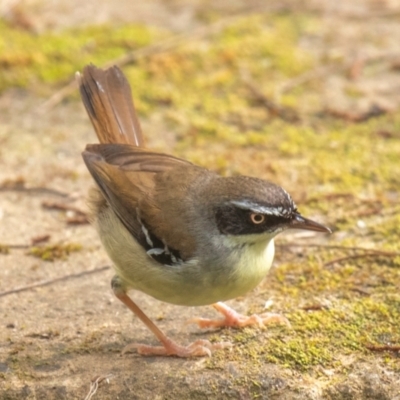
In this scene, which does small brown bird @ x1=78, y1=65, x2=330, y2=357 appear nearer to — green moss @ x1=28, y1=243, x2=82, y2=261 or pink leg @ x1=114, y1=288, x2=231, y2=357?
pink leg @ x1=114, y1=288, x2=231, y2=357

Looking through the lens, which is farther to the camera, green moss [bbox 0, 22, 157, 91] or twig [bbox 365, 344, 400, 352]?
green moss [bbox 0, 22, 157, 91]

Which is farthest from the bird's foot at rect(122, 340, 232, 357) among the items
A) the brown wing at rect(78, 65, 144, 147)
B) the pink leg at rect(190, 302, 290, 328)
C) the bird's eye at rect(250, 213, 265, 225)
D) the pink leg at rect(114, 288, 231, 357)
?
the brown wing at rect(78, 65, 144, 147)

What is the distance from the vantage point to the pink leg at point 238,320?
5.04 metres

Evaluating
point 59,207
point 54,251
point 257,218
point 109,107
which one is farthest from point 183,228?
point 59,207

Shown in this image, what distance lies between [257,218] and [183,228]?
0.49m

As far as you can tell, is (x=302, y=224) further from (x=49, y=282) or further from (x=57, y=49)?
(x=57, y=49)

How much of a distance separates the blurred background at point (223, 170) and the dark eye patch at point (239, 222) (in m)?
0.75

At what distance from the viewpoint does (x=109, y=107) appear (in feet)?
18.6

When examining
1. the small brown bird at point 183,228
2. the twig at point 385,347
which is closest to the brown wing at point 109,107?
the small brown bird at point 183,228

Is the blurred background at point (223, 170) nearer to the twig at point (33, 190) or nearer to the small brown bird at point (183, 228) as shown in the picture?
the twig at point (33, 190)

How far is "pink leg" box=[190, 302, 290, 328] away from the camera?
504 cm

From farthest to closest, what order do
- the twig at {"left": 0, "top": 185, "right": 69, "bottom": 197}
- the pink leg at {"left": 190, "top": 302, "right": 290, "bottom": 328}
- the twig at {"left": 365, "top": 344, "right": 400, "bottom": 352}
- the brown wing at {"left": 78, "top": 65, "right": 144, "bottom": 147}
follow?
the twig at {"left": 0, "top": 185, "right": 69, "bottom": 197}
the brown wing at {"left": 78, "top": 65, "right": 144, "bottom": 147}
the pink leg at {"left": 190, "top": 302, "right": 290, "bottom": 328}
the twig at {"left": 365, "top": 344, "right": 400, "bottom": 352}

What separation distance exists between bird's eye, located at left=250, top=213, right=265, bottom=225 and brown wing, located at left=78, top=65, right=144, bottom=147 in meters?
1.47

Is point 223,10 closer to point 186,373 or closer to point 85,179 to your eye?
point 85,179
